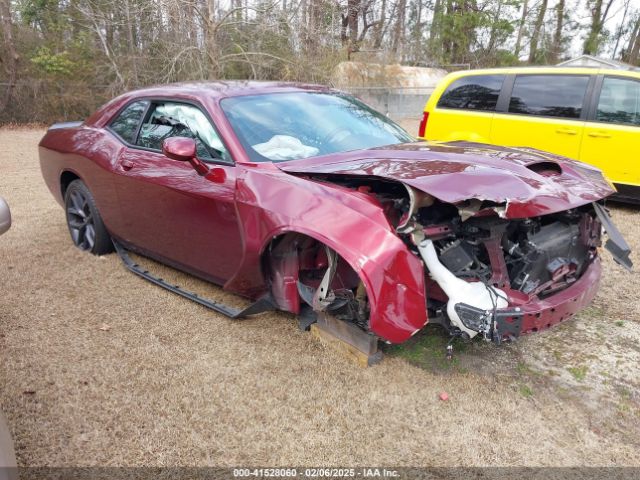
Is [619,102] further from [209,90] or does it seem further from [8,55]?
[8,55]

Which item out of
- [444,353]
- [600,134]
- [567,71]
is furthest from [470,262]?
[567,71]

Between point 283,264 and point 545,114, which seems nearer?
point 283,264

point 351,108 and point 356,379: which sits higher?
point 351,108

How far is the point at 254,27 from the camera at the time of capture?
47.3 ft

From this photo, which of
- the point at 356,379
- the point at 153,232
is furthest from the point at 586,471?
the point at 153,232

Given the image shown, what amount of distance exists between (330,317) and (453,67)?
27828 millimetres

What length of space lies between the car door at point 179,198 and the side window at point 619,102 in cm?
470

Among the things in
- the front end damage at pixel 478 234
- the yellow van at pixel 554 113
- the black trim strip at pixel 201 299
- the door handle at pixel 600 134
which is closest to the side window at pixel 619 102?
the yellow van at pixel 554 113

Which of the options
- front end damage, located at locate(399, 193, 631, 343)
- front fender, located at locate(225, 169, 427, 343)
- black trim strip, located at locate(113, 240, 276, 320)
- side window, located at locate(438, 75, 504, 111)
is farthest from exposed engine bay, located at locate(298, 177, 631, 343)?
side window, located at locate(438, 75, 504, 111)

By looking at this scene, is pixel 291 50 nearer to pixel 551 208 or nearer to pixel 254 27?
pixel 254 27

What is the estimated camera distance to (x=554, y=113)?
5910mm

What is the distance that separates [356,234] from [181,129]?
5.57ft

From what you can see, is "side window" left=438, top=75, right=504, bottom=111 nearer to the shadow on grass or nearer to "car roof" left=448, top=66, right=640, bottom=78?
"car roof" left=448, top=66, right=640, bottom=78

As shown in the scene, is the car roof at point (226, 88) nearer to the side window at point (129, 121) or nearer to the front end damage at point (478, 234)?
the side window at point (129, 121)
